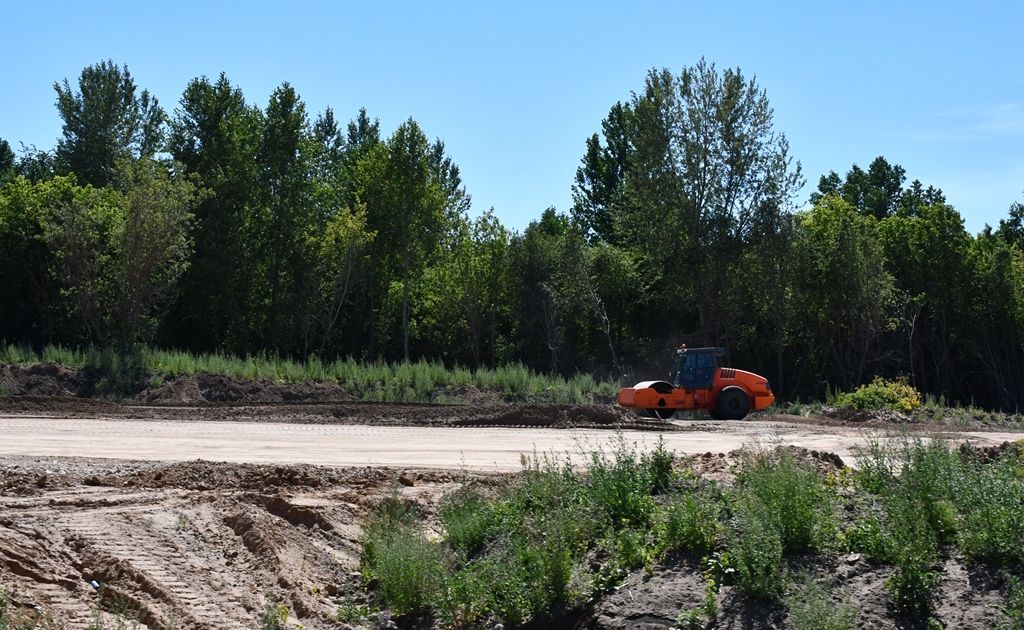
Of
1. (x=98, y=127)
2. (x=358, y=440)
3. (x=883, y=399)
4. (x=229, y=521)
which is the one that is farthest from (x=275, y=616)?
(x=98, y=127)

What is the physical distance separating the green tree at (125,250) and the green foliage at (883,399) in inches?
900

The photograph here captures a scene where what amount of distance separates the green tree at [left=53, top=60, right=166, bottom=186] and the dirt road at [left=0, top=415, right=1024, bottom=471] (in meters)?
40.1

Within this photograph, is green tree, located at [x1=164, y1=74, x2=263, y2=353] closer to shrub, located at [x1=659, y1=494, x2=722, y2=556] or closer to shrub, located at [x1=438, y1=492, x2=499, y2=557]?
shrub, located at [x1=438, y1=492, x2=499, y2=557]

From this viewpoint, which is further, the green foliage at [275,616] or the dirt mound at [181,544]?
the green foliage at [275,616]

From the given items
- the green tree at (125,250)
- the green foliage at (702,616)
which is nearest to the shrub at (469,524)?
the green foliage at (702,616)

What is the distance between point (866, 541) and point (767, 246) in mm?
33052

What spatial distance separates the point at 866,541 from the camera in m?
11.0

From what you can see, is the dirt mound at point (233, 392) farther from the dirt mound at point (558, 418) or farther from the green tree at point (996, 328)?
the green tree at point (996, 328)

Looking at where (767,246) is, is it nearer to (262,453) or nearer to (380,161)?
(380,161)

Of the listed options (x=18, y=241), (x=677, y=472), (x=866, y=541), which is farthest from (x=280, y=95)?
(x=866, y=541)

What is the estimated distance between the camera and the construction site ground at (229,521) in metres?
10.9

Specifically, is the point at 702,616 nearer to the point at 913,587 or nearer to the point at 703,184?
the point at 913,587

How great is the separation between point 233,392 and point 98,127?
3826 cm

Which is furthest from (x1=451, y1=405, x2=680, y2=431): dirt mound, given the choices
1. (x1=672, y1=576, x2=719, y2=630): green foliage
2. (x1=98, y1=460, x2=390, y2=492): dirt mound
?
(x1=672, y1=576, x2=719, y2=630): green foliage
